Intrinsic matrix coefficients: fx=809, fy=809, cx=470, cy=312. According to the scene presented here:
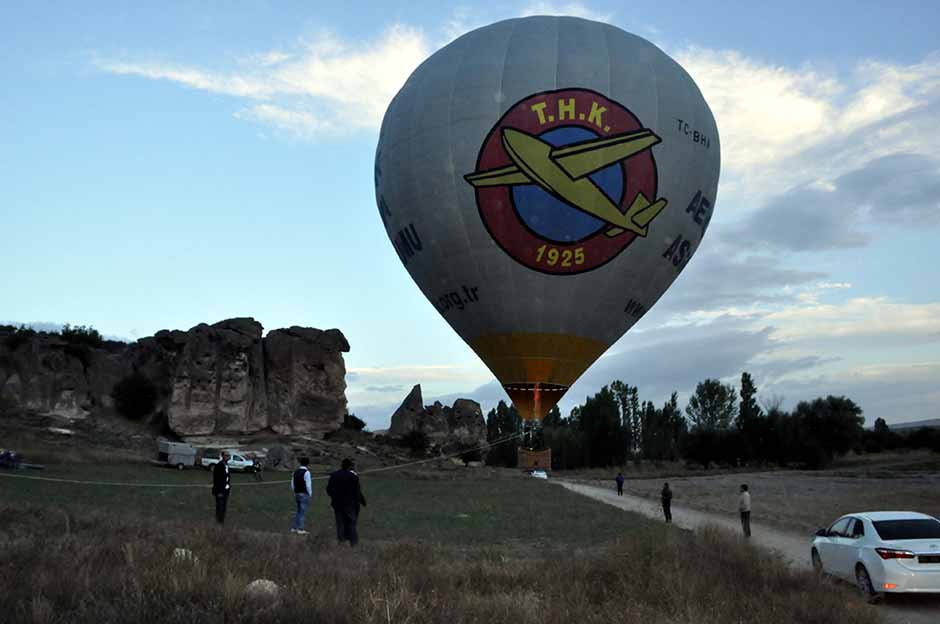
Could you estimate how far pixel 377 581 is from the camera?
10773 mm

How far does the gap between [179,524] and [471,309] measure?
14527 mm

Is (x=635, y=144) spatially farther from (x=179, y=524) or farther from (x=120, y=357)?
(x=120, y=357)

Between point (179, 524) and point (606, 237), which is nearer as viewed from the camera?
point (179, 524)

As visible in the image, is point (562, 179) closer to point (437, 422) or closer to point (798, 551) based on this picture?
point (798, 551)

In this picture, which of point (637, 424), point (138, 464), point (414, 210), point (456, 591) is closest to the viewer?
point (456, 591)

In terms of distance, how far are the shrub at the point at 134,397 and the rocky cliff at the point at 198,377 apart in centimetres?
8

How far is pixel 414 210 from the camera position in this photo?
93.6ft

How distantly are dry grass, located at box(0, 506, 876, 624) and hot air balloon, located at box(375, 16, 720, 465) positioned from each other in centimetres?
1311

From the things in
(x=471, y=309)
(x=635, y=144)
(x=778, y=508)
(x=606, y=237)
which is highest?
(x=635, y=144)

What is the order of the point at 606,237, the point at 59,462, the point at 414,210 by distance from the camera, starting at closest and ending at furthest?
the point at 606,237 → the point at 414,210 → the point at 59,462

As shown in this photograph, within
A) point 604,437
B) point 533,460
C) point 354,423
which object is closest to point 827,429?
point 604,437

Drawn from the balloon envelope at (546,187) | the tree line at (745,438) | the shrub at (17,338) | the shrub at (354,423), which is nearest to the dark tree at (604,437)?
the tree line at (745,438)

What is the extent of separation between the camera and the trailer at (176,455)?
168 ft

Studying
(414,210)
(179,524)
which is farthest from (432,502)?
(179,524)
